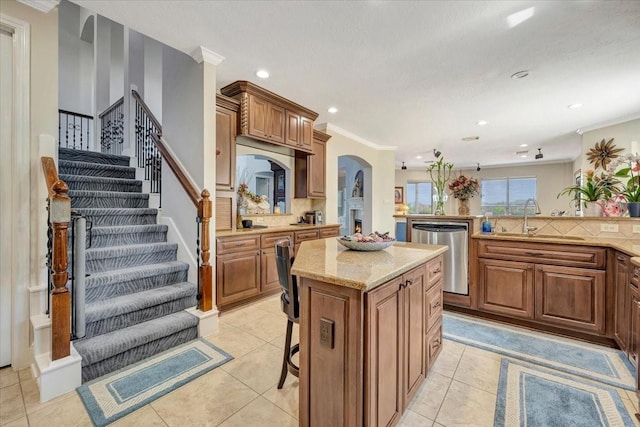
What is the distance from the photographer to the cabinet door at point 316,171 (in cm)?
464

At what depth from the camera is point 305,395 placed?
4.41 ft

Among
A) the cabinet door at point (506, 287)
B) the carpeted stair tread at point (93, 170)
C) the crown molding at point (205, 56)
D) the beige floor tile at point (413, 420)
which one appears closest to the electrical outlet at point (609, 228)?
the cabinet door at point (506, 287)

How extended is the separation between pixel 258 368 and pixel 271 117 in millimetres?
2931

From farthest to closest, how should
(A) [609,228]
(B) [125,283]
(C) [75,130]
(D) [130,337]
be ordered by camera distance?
(C) [75,130] < (A) [609,228] < (B) [125,283] < (D) [130,337]

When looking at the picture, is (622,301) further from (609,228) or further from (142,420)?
(142,420)

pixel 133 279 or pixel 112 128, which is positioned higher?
pixel 112 128

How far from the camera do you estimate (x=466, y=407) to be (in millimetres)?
1722

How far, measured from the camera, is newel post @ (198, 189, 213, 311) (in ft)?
8.65

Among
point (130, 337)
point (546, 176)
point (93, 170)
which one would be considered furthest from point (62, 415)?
point (546, 176)

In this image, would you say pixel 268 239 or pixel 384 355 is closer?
pixel 384 355

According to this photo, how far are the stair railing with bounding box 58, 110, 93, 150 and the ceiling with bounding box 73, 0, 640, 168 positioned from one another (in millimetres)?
4903

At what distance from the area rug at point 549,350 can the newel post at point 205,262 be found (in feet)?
7.68

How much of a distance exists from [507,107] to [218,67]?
13.4ft

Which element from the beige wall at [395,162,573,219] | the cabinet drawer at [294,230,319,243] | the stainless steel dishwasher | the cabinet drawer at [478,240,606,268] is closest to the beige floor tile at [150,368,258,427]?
the cabinet drawer at [294,230,319,243]
